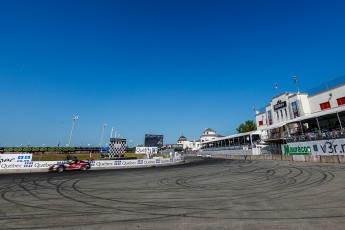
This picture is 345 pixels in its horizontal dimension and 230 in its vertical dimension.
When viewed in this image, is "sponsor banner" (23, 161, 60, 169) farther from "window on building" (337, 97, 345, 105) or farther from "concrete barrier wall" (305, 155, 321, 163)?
"window on building" (337, 97, 345, 105)

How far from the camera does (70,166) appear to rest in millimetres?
27766

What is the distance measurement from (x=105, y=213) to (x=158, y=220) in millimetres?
2197

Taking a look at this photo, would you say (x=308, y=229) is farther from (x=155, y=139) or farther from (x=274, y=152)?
(x=155, y=139)

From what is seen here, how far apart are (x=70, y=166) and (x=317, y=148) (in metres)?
35.3

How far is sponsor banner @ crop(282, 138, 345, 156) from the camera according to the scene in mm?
27034

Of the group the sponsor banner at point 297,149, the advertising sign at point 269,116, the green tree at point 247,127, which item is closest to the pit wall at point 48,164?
the sponsor banner at point 297,149

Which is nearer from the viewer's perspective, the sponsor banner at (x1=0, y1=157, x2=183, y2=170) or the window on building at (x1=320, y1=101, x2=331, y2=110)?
the sponsor banner at (x1=0, y1=157, x2=183, y2=170)

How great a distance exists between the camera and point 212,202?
28.8 ft

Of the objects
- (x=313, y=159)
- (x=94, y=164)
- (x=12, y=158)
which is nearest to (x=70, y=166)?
(x=94, y=164)

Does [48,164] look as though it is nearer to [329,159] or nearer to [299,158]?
[299,158]

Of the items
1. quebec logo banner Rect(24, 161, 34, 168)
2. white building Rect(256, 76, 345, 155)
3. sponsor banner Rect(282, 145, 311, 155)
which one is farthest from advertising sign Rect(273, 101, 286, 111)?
quebec logo banner Rect(24, 161, 34, 168)

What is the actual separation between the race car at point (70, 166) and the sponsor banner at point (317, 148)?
109 ft

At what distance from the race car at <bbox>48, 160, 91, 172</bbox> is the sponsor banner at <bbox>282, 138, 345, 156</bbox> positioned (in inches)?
1314

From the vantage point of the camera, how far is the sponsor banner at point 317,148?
27034mm
